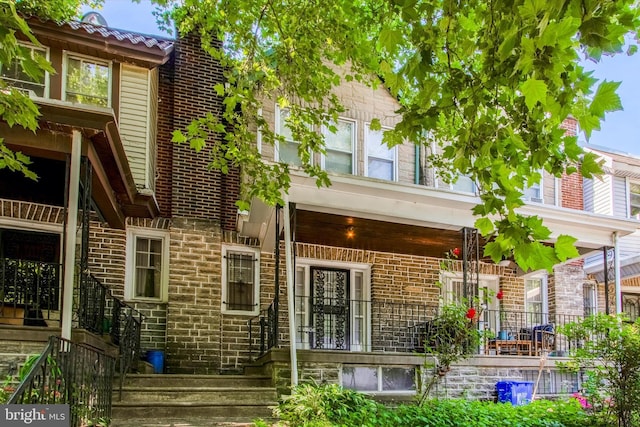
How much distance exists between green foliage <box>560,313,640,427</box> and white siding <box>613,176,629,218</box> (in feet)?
26.2

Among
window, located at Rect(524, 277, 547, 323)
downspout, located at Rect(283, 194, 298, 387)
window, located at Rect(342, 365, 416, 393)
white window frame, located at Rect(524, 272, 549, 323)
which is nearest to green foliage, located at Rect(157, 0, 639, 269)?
downspout, located at Rect(283, 194, 298, 387)

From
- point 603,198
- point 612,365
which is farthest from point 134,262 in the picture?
point 603,198

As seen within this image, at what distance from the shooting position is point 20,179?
30.9ft

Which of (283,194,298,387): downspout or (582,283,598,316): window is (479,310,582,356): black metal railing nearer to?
(582,283,598,316): window

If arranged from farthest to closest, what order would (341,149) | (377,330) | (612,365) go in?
(341,149) < (377,330) < (612,365)

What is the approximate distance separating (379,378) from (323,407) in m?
2.30

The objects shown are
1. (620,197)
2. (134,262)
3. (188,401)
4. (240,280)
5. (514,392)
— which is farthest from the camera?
(620,197)

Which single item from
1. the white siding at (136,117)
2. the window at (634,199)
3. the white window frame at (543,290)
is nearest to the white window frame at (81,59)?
the white siding at (136,117)

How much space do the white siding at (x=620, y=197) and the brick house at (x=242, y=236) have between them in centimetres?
466

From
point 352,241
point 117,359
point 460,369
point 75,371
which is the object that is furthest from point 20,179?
point 460,369

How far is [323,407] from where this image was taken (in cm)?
693

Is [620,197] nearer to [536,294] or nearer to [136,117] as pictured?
[536,294]

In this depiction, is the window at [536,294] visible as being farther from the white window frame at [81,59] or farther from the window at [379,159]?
the white window frame at [81,59]

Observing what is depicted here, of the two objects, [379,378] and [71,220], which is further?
Answer: [379,378]
